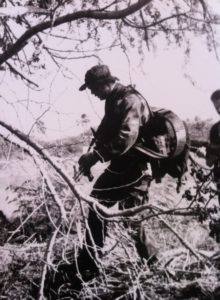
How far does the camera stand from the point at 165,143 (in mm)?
1963

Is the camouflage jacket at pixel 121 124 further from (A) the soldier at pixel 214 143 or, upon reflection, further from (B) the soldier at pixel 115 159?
(A) the soldier at pixel 214 143

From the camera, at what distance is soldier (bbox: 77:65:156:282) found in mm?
1988

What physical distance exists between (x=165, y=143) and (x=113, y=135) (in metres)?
0.24

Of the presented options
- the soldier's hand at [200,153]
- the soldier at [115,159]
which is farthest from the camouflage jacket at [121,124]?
the soldier's hand at [200,153]

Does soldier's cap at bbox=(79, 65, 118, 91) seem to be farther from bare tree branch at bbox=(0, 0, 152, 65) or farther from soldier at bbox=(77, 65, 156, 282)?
bare tree branch at bbox=(0, 0, 152, 65)

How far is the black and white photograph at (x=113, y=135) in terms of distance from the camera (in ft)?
6.18

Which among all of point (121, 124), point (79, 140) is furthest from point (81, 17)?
point (79, 140)

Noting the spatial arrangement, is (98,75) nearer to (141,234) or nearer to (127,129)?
(127,129)

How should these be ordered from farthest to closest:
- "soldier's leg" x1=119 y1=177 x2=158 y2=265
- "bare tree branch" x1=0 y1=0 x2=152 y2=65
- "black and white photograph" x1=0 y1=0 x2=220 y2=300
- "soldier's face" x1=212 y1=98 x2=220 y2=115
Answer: "soldier's face" x1=212 y1=98 x2=220 y2=115 → "soldier's leg" x1=119 y1=177 x2=158 y2=265 → "black and white photograph" x1=0 y1=0 x2=220 y2=300 → "bare tree branch" x1=0 y1=0 x2=152 y2=65

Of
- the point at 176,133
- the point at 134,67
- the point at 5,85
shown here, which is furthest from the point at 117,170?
the point at 5,85

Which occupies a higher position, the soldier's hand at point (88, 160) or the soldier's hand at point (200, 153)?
the soldier's hand at point (88, 160)

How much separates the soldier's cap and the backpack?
26 centimetres

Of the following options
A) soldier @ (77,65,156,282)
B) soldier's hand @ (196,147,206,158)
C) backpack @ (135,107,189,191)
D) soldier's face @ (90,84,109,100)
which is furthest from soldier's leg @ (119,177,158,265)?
soldier's face @ (90,84,109,100)

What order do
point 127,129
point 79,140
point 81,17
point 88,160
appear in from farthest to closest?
point 79,140 → point 88,160 → point 127,129 → point 81,17
